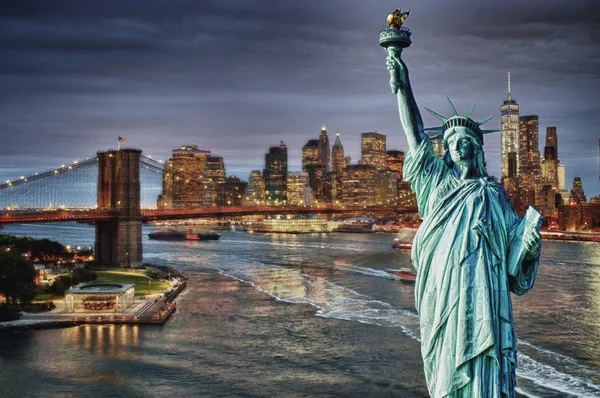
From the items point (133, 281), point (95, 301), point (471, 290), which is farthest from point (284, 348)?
point (471, 290)

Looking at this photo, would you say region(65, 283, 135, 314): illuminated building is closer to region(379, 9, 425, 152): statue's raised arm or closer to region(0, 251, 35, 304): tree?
region(0, 251, 35, 304): tree

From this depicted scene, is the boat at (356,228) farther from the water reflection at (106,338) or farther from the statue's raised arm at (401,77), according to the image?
the statue's raised arm at (401,77)

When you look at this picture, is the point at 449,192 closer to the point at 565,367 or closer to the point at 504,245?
the point at 504,245

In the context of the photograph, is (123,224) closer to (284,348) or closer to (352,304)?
(352,304)

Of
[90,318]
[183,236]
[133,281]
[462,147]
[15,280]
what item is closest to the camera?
[462,147]

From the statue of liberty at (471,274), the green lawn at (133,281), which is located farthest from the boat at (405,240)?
the statue of liberty at (471,274)

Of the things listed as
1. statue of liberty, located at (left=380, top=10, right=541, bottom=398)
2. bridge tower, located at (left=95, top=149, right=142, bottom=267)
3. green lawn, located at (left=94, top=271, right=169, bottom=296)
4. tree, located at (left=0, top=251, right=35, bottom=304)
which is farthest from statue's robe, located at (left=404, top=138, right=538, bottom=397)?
bridge tower, located at (left=95, top=149, right=142, bottom=267)

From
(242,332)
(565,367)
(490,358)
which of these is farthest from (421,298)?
(242,332)
